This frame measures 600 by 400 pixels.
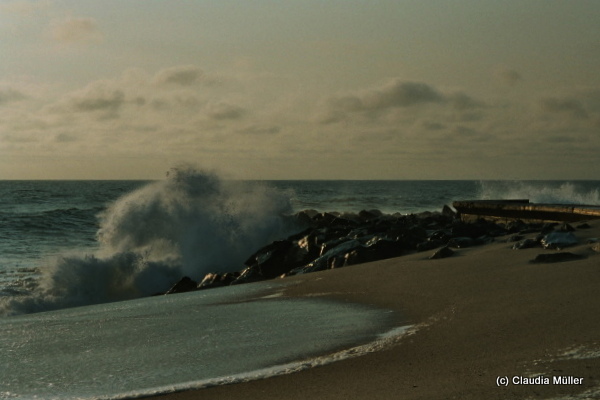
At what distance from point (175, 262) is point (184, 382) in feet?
31.7

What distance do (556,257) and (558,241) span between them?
39.5 inches

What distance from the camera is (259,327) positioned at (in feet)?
19.6

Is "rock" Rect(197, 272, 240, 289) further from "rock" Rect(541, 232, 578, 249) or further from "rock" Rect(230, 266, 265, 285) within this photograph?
"rock" Rect(541, 232, 578, 249)

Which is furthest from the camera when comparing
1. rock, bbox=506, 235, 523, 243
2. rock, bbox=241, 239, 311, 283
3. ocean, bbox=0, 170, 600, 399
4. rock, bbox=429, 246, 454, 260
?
rock, bbox=241, 239, 311, 283

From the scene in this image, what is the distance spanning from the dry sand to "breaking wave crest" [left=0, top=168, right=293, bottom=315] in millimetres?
5175

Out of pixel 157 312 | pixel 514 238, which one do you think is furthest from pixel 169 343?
pixel 514 238

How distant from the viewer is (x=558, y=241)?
840 cm

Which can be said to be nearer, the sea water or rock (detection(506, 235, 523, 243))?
the sea water

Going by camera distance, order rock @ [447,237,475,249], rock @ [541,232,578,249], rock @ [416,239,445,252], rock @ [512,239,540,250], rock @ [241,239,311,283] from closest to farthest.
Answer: rock @ [541,232,578,249]
rock @ [512,239,540,250]
rock @ [447,237,475,249]
rock @ [416,239,445,252]
rock @ [241,239,311,283]

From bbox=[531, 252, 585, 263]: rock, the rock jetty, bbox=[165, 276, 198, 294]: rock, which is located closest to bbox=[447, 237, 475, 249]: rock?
the rock jetty

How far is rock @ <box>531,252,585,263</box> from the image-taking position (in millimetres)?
7436

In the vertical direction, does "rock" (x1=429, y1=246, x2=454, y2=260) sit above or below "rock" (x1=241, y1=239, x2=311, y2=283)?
above

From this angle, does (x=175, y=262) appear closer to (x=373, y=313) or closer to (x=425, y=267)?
(x=425, y=267)

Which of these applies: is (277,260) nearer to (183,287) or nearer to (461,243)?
(183,287)
